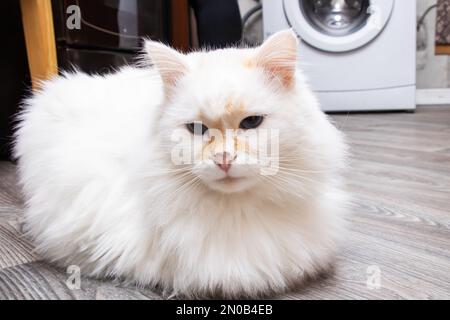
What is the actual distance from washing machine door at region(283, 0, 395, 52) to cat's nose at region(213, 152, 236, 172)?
8.84 ft

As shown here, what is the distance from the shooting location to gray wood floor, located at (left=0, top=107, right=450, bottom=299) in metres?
0.76

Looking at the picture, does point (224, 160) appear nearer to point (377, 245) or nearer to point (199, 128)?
point (199, 128)

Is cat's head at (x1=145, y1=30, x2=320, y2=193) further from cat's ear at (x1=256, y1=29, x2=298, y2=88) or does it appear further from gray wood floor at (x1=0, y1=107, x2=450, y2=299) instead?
gray wood floor at (x1=0, y1=107, x2=450, y2=299)

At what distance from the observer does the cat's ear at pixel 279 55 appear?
2.41ft

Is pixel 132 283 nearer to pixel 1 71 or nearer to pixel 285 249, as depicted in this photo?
pixel 285 249

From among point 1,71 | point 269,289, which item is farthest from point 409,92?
point 269,289

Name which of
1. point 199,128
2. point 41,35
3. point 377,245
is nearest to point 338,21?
point 41,35

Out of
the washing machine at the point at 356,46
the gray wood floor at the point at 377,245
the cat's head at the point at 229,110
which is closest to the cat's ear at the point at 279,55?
the cat's head at the point at 229,110

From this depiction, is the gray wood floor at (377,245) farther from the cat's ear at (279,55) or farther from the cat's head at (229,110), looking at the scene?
the cat's ear at (279,55)

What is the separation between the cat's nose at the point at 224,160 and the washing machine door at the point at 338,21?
2694mm

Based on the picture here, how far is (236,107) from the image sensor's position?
68 cm

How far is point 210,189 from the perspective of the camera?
0.72 metres

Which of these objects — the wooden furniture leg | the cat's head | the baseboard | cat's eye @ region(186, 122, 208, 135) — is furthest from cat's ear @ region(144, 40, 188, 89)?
the baseboard
